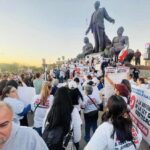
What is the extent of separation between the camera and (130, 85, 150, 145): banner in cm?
614

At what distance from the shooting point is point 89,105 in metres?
6.13

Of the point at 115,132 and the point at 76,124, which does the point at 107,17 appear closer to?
the point at 76,124

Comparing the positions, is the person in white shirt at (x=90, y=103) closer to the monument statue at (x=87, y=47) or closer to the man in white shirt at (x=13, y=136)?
the man in white shirt at (x=13, y=136)

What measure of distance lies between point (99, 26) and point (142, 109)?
23169 millimetres

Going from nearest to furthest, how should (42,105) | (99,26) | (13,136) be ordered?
(13,136) → (42,105) → (99,26)

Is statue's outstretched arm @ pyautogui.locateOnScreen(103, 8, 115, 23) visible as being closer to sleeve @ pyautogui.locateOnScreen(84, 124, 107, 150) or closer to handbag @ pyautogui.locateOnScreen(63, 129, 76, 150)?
handbag @ pyautogui.locateOnScreen(63, 129, 76, 150)

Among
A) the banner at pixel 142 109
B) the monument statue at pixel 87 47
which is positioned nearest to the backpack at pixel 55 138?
the banner at pixel 142 109

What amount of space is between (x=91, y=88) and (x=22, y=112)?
96.9 inches

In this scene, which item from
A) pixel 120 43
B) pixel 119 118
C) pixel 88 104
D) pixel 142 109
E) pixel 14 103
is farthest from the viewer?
→ pixel 120 43

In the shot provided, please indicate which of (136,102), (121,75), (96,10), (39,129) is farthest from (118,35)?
(39,129)

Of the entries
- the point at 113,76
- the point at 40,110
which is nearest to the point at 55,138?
the point at 40,110

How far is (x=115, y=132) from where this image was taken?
2.63 meters

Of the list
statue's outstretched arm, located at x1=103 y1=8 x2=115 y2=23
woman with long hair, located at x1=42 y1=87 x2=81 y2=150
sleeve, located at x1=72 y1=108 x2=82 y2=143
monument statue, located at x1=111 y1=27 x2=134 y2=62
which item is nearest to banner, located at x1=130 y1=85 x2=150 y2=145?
sleeve, located at x1=72 y1=108 x2=82 y2=143

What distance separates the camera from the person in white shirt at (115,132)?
2.56m
